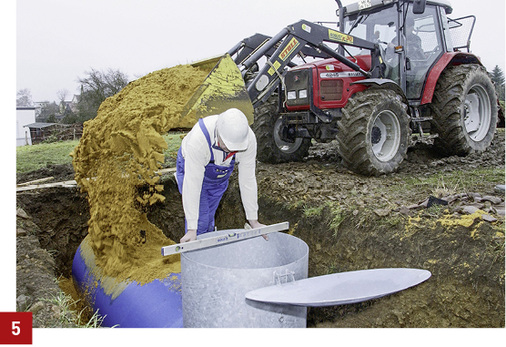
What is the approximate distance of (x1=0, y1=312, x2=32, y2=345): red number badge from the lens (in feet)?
7.60

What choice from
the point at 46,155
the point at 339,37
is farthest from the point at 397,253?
the point at 46,155

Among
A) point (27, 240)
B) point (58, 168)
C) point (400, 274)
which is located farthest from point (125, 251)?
point (58, 168)

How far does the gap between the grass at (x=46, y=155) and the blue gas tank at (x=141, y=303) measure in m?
2.64

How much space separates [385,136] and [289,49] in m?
1.83

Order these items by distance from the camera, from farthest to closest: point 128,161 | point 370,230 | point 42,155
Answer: point 42,155 < point 128,161 < point 370,230

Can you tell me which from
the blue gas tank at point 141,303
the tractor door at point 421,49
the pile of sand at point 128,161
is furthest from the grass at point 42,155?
the tractor door at point 421,49

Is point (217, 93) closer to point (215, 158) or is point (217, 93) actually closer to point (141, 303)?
point (215, 158)

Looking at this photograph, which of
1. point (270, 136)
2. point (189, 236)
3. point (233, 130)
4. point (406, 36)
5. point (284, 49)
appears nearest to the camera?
point (233, 130)

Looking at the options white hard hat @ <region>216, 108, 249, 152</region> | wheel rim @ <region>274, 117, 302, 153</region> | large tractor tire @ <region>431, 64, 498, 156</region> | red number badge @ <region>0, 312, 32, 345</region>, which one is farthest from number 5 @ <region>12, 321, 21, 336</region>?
large tractor tire @ <region>431, 64, 498, 156</region>

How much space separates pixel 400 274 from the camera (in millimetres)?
2480

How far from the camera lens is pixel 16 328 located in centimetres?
238

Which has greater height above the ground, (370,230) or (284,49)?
(284,49)

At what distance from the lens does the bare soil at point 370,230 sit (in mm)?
2664

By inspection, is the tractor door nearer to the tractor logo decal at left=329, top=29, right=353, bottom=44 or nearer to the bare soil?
the tractor logo decal at left=329, top=29, right=353, bottom=44
